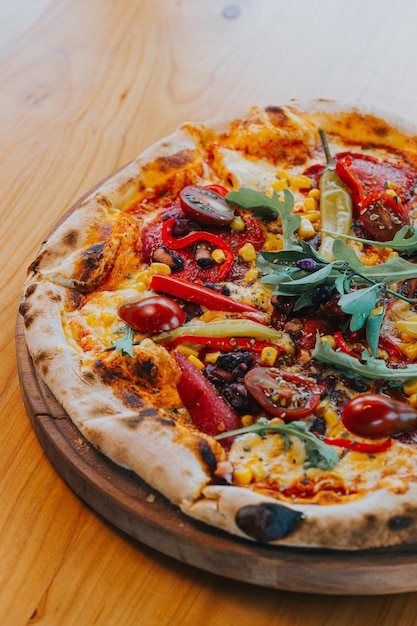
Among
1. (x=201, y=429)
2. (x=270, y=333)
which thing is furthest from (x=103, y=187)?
(x=201, y=429)

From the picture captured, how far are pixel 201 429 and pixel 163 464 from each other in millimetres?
398

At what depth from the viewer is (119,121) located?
7.26 metres

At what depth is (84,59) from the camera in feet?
26.3

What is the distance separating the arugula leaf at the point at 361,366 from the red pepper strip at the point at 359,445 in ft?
1.19

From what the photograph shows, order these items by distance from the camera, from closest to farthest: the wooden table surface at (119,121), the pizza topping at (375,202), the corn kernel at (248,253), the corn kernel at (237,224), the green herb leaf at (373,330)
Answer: the wooden table surface at (119,121), the green herb leaf at (373,330), the corn kernel at (248,253), the pizza topping at (375,202), the corn kernel at (237,224)

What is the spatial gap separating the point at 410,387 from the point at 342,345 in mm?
445

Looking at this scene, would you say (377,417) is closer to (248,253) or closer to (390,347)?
(390,347)

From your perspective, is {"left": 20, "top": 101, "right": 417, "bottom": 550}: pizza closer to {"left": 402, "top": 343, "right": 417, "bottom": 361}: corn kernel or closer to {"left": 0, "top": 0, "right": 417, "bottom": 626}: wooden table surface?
{"left": 402, "top": 343, "right": 417, "bottom": 361}: corn kernel

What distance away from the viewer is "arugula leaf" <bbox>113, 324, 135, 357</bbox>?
4.50 meters

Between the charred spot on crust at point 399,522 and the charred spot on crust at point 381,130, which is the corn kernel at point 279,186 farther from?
the charred spot on crust at point 399,522


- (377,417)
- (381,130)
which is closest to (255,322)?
(377,417)

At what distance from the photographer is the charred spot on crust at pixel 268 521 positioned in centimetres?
364

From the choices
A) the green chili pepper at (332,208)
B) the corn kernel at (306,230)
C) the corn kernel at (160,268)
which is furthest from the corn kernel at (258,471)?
the corn kernel at (306,230)

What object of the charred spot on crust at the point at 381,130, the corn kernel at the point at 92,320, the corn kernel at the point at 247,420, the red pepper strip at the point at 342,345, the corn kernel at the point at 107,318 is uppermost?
the corn kernel at the point at 92,320
